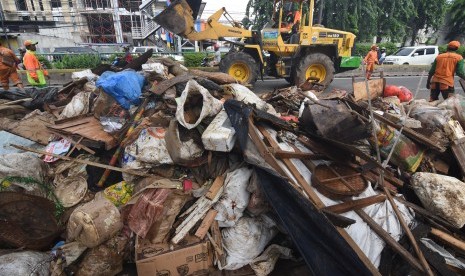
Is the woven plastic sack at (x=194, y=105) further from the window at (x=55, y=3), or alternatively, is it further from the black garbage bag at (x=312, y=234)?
the window at (x=55, y=3)

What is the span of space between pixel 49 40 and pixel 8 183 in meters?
25.4

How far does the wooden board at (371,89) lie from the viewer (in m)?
3.88

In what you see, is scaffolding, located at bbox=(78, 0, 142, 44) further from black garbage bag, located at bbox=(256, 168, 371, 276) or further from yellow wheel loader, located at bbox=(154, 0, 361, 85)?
black garbage bag, located at bbox=(256, 168, 371, 276)

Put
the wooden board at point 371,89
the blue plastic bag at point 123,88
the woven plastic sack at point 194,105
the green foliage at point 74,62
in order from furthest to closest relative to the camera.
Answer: the green foliage at point 74,62, the wooden board at point 371,89, the blue plastic bag at point 123,88, the woven plastic sack at point 194,105

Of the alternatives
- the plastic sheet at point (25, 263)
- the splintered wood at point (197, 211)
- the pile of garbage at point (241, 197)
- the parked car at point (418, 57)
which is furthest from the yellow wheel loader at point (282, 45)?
the parked car at point (418, 57)

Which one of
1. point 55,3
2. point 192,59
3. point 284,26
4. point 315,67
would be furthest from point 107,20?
point 315,67

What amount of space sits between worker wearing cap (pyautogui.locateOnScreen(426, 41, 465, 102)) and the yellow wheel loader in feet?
10.1

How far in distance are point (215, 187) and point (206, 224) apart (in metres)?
0.35

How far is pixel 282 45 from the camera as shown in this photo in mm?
7777

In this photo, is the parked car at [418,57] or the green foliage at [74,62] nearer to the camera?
the green foliage at [74,62]

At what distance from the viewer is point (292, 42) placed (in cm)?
794

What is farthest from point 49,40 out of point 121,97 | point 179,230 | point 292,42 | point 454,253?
point 454,253

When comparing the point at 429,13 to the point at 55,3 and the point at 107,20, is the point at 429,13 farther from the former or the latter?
the point at 55,3

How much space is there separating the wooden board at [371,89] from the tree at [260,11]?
16.9m
